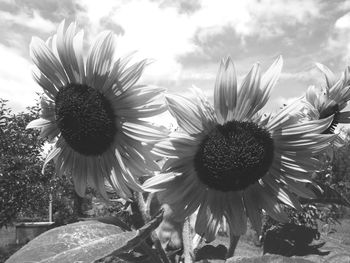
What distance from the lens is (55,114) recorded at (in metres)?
1.14

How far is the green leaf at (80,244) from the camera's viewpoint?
798mm

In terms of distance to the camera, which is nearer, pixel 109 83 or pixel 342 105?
pixel 109 83

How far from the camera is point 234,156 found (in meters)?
0.91

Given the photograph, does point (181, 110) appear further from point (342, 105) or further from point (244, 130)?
point (342, 105)

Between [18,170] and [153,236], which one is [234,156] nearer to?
[153,236]

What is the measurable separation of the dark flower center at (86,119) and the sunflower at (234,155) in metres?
0.21

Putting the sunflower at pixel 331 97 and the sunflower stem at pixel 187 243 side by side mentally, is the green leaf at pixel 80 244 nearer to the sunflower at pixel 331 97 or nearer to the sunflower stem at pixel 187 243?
the sunflower stem at pixel 187 243

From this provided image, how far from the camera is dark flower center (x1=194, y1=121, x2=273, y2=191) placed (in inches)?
35.6

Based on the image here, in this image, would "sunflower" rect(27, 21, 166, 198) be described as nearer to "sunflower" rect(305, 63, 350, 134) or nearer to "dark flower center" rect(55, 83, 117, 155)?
"dark flower center" rect(55, 83, 117, 155)

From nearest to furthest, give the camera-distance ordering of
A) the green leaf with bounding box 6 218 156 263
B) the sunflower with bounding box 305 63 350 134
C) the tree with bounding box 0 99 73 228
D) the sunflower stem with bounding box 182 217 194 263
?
the green leaf with bounding box 6 218 156 263
the sunflower stem with bounding box 182 217 194 263
the sunflower with bounding box 305 63 350 134
the tree with bounding box 0 99 73 228

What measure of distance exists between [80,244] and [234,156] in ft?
1.04

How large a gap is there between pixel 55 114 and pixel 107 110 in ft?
0.53

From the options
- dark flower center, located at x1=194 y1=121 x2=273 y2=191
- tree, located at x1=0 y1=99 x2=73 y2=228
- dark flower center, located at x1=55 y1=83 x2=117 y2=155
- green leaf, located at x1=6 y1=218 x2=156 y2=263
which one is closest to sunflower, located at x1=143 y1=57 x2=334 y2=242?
dark flower center, located at x1=194 y1=121 x2=273 y2=191

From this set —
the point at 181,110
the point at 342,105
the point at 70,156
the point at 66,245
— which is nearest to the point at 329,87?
the point at 342,105
